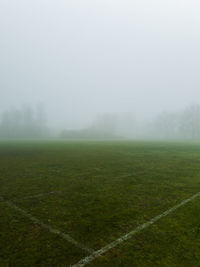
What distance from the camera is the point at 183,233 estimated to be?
13.7ft

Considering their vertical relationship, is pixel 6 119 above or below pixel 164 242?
above

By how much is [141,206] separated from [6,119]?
85.9 meters

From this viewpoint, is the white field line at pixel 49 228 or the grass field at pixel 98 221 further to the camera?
the white field line at pixel 49 228

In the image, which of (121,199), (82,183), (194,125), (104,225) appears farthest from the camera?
(194,125)

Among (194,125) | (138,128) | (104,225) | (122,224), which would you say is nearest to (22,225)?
(104,225)

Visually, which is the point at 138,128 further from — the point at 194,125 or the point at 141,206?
the point at 141,206

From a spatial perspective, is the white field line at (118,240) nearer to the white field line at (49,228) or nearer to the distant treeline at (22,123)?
the white field line at (49,228)

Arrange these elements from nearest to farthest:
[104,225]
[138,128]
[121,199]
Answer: [104,225] → [121,199] → [138,128]

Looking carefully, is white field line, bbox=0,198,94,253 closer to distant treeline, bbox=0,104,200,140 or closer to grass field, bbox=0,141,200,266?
grass field, bbox=0,141,200,266

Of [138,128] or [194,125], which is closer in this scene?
[194,125]

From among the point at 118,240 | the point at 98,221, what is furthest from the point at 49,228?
the point at 118,240

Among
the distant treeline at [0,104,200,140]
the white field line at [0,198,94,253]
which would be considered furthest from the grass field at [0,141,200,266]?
the distant treeline at [0,104,200,140]

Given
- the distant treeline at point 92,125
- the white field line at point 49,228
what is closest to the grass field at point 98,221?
the white field line at point 49,228

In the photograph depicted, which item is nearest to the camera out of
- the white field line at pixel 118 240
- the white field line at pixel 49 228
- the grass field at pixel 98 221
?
the white field line at pixel 118 240
